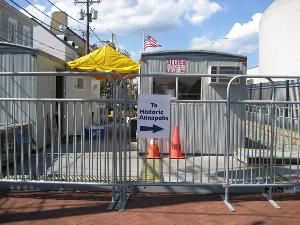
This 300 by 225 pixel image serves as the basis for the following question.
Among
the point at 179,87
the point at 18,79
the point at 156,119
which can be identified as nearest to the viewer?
the point at 156,119

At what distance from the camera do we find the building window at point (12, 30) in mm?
25000

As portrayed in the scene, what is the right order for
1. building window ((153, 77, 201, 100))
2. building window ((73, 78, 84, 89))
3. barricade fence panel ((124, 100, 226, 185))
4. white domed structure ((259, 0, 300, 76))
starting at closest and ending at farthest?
barricade fence panel ((124, 100, 226, 185)) → building window ((153, 77, 201, 100)) → building window ((73, 78, 84, 89)) → white domed structure ((259, 0, 300, 76))

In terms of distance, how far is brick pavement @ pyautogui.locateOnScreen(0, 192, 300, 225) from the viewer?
6066mm

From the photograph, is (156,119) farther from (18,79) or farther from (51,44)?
(51,44)

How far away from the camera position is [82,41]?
163 ft

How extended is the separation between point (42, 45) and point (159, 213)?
31.0 m

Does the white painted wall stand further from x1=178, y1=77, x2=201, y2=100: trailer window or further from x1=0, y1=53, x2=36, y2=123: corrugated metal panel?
x1=178, y1=77, x2=201, y2=100: trailer window

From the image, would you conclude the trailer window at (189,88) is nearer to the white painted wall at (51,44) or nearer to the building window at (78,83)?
the building window at (78,83)

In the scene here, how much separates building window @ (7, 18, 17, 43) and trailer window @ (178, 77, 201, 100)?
1696 cm

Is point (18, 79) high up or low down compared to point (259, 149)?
A: up

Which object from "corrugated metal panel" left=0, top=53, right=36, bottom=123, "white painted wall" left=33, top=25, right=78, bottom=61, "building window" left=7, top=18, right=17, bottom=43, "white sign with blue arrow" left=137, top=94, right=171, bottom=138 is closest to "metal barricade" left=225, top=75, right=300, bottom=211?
"white sign with blue arrow" left=137, top=94, right=171, bottom=138

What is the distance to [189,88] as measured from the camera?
1103cm

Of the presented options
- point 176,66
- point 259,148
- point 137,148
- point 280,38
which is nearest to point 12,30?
point 280,38

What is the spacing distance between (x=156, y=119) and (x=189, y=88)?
4.28 metres
